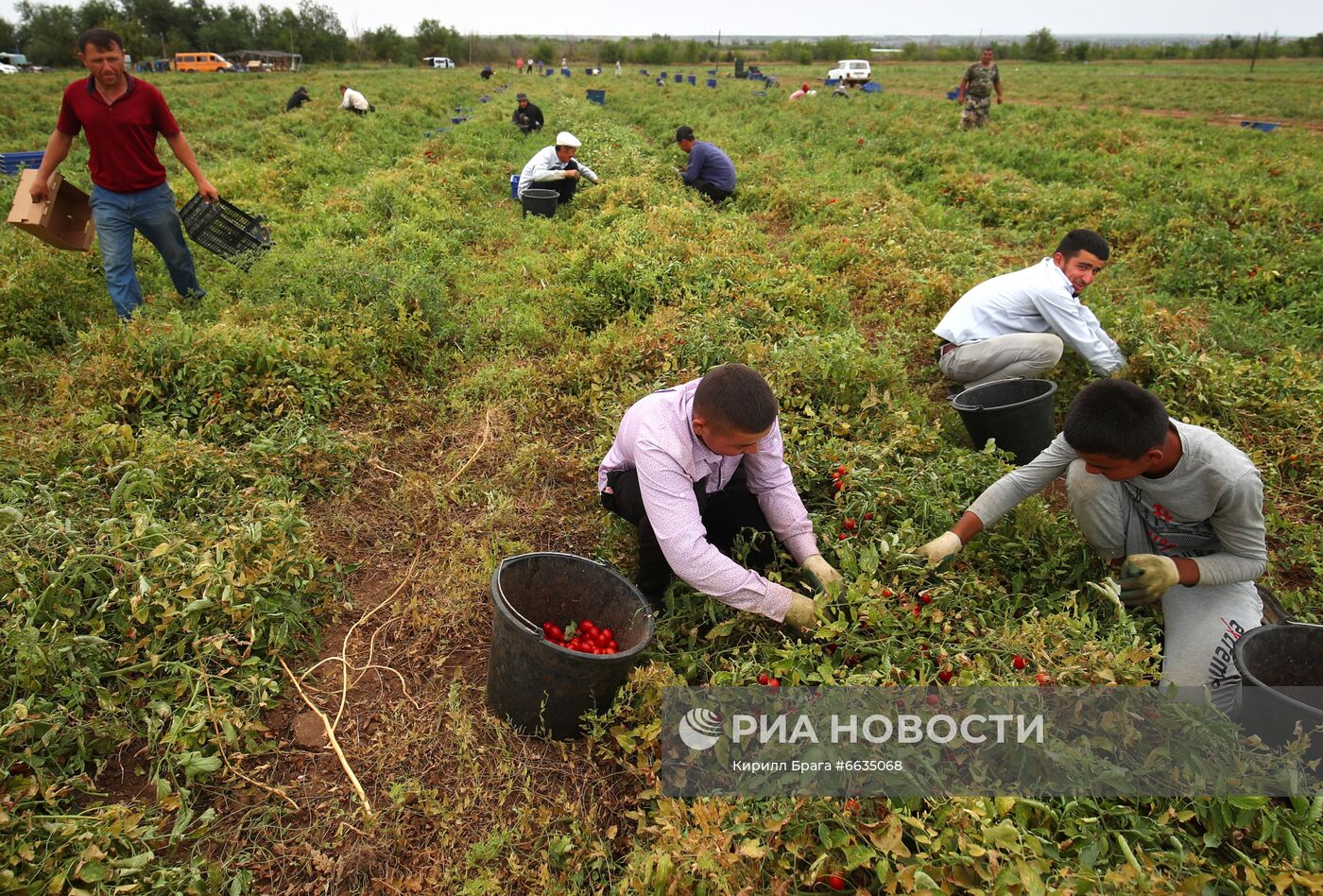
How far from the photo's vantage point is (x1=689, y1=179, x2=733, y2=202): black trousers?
9.29 m

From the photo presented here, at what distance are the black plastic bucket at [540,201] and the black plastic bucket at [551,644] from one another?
6669mm

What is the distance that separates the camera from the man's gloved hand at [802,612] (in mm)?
2539

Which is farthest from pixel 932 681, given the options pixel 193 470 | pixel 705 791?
pixel 193 470

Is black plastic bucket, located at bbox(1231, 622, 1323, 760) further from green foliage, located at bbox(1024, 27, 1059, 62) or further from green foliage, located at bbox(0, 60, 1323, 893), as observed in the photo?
green foliage, located at bbox(1024, 27, 1059, 62)

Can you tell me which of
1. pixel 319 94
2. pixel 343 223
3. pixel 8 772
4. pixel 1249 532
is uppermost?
pixel 319 94

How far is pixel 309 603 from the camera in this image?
3061 millimetres

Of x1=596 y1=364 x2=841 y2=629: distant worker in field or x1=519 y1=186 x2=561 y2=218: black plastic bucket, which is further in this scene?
x1=519 y1=186 x2=561 y2=218: black plastic bucket

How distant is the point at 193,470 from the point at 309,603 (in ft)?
3.16

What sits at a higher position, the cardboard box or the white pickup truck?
the white pickup truck

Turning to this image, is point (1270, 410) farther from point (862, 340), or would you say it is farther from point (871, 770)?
point (871, 770)

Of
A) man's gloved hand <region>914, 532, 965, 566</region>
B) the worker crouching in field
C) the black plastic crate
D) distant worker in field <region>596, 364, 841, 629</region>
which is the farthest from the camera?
the black plastic crate

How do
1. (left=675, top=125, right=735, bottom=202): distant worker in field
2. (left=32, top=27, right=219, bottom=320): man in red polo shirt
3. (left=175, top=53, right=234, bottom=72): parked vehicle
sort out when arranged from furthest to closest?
(left=175, top=53, right=234, bottom=72): parked vehicle, (left=675, top=125, right=735, bottom=202): distant worker in field, (left=32, top=27, right=219, bottom=320): man in red polo shirt

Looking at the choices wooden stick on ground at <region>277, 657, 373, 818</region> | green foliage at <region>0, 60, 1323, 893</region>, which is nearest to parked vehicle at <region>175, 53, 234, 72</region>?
green foliage at <region>0, 60, 1323, 893</region>

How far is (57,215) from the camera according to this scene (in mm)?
5039
